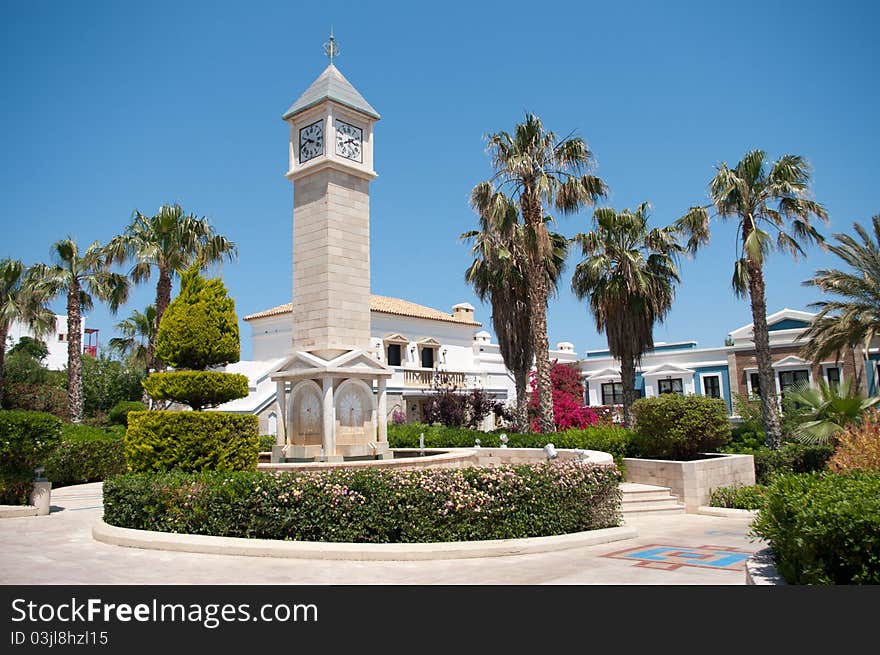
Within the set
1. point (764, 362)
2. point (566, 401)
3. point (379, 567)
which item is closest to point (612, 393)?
point (566, 401)

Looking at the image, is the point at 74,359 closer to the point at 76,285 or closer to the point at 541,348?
the point at 76,285

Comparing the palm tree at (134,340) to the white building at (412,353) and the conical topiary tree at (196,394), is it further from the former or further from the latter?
the conical topiary tree at (196,394)

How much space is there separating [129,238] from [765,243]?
2415 cm

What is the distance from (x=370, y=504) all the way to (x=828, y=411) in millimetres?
15007

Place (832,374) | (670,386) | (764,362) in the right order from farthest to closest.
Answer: (670,386)
(832,374)
(764,362)

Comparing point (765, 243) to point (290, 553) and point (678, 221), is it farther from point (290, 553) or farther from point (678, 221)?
point (290, 553)

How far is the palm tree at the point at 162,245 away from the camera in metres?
28.1

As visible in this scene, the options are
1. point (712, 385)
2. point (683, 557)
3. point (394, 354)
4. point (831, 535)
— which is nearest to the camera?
point (831, 535)

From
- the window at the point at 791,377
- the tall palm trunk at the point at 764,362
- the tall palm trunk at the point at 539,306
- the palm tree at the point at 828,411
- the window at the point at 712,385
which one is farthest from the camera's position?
the window at the point at 712,385

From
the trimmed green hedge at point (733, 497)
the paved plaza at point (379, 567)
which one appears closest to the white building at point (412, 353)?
the trimmed green hedge at point (733, 497)

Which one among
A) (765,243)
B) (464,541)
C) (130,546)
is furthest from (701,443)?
(130,546)

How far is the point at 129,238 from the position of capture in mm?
28766

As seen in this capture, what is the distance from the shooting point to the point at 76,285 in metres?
30.1

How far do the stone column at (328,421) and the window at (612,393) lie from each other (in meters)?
27.3
